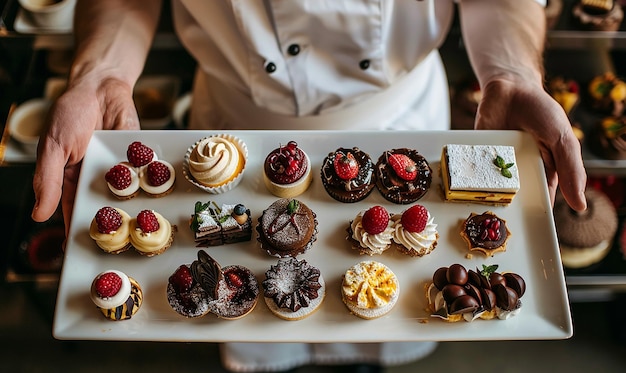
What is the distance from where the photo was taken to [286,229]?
94.4 inches

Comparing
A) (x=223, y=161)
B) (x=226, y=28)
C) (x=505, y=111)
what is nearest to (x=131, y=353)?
(x=223, y=161)

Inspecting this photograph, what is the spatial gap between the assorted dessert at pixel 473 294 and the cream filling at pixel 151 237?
43.2 inches

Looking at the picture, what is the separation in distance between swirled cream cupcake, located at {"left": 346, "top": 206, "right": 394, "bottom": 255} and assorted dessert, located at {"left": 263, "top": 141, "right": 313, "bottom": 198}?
30cm

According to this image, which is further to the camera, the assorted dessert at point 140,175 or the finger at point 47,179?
the assorted dessert at point 140,175

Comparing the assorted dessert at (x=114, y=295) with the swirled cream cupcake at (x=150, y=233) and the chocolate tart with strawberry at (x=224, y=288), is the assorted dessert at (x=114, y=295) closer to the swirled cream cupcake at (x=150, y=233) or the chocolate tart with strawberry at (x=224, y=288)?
the swirled cream cupcake at (x=150, y=233)

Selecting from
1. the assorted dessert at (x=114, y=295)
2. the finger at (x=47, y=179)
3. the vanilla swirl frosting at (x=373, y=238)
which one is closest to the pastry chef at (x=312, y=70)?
the finger at (x=47, y=179)

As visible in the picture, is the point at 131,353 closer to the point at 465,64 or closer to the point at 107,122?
the point at 107,122

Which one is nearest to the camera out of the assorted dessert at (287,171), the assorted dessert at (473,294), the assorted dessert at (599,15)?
the assorted dessert at (473,294)

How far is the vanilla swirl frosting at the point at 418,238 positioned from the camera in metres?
2.37

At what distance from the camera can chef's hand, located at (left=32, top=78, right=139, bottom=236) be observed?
7.88ft

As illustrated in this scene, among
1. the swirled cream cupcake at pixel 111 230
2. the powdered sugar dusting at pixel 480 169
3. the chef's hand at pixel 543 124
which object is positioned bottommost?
the swirled cream cupcake at pixel 111 230

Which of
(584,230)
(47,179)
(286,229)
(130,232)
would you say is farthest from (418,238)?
(584,230)

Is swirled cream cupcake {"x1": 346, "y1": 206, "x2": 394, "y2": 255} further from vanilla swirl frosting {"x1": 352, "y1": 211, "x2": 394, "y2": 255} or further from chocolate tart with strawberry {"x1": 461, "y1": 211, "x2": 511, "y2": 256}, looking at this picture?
chocolate tart with strawberry {"x1": 461, "y1": 211, "x2": 511, "y2": 256}

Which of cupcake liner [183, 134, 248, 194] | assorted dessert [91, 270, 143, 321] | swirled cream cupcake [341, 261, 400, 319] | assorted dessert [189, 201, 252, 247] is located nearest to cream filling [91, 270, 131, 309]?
assorted dessert [91, 270, 143, 321]
